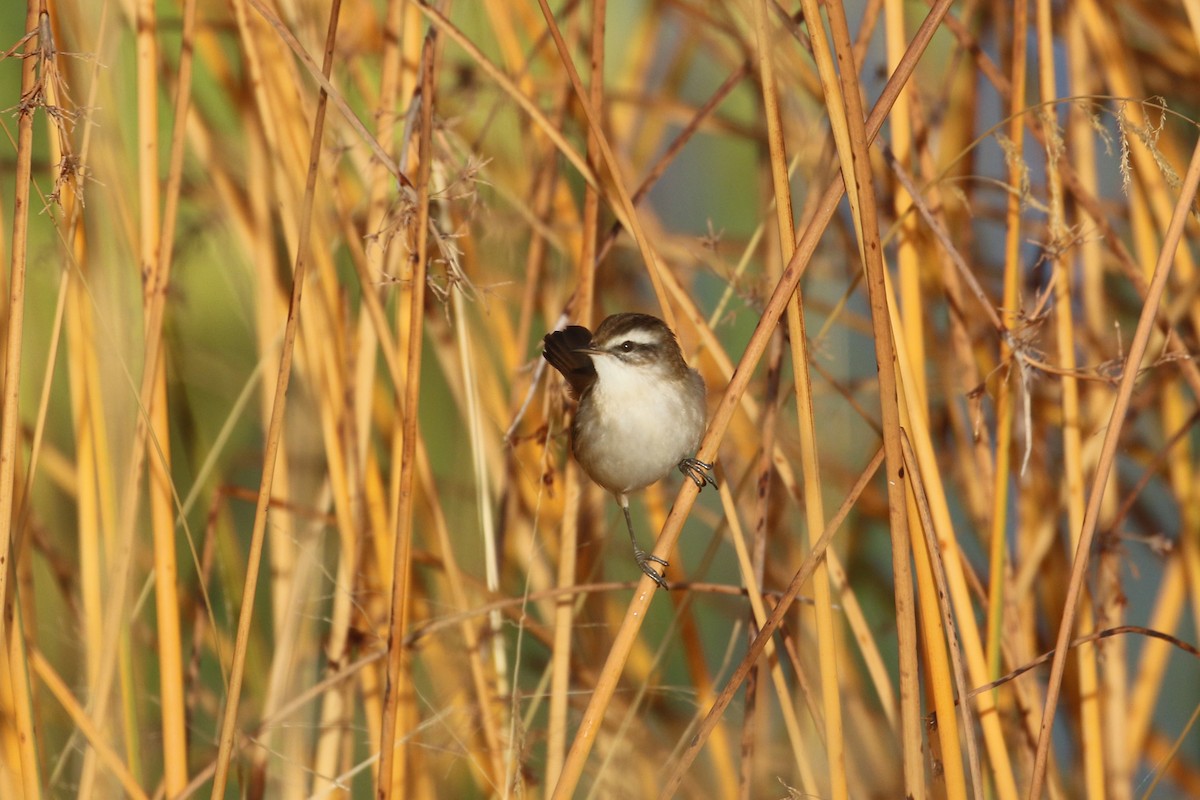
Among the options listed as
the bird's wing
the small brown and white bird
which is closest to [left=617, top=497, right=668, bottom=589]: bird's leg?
the small brown and white bird

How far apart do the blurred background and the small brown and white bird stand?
0.22 feet

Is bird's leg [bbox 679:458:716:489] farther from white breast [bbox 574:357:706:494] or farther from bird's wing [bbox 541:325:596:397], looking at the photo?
bird's wing [bbox 541:325:596:397]

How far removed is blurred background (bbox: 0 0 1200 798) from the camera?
142cm

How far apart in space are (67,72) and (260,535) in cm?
95

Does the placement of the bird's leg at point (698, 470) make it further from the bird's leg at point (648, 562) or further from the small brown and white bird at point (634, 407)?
the bird's leg at point (648, 562)

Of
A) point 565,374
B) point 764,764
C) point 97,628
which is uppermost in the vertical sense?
point 565,374

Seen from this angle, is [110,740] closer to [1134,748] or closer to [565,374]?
[565,374]

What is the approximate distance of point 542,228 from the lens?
5.96 feet

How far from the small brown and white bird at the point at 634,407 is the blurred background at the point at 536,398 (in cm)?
7

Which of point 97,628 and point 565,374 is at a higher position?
point 565,374

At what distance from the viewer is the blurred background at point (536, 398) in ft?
4.66

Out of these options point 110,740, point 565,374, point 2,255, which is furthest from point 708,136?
point 110,740

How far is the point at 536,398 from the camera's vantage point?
2.20 metres

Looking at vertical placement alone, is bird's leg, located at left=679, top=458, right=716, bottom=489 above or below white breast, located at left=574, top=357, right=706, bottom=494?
below
